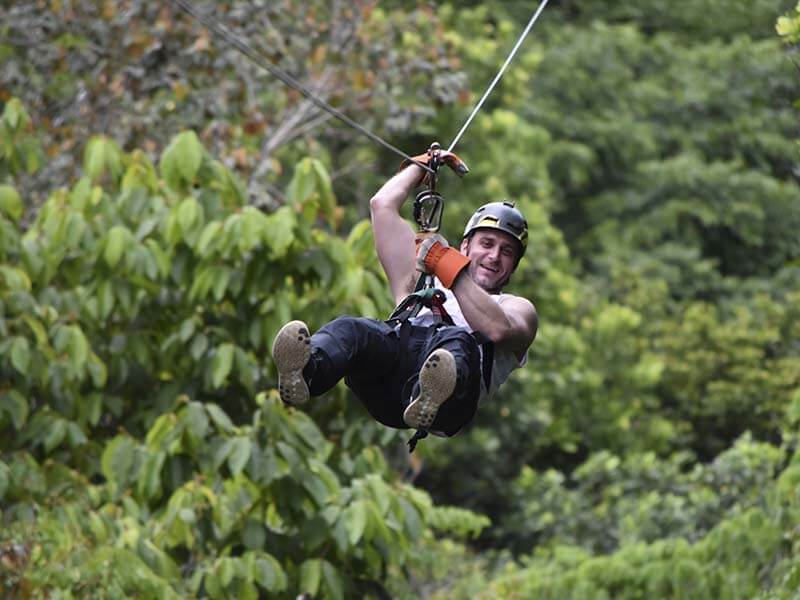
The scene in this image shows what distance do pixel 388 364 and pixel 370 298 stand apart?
3130mm

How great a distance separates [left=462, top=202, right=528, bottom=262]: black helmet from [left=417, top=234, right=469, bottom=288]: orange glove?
14.9 inches

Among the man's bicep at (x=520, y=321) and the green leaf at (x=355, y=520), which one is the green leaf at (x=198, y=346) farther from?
the man's bicep at (x=520, y=321)

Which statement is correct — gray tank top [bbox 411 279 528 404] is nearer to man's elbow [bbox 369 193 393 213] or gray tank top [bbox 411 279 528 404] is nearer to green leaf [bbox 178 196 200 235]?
man's elbow [bbox 369 193 393 213]

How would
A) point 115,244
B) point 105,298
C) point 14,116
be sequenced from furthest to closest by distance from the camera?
point 14,116 < point 105,298 < point 115,244

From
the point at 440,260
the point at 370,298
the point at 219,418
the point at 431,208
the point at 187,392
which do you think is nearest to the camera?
the point at 440,260

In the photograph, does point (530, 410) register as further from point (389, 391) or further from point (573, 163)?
point (389, 391)

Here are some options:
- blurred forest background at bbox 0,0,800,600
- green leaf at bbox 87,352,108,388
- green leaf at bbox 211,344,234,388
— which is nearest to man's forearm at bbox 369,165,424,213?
blurred forest background at bbox 0,0,800,600

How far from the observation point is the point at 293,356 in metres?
5.21

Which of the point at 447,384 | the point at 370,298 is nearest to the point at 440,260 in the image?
the point at 447,384

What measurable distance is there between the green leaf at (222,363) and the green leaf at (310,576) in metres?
0.95

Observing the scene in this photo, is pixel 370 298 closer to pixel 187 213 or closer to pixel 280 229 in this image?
pixel 280 229

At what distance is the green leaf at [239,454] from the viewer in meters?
7.98

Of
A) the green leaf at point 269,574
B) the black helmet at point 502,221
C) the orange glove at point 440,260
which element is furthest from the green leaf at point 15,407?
the orange glove at point 440,260

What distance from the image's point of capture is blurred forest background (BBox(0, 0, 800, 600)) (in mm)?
8328
